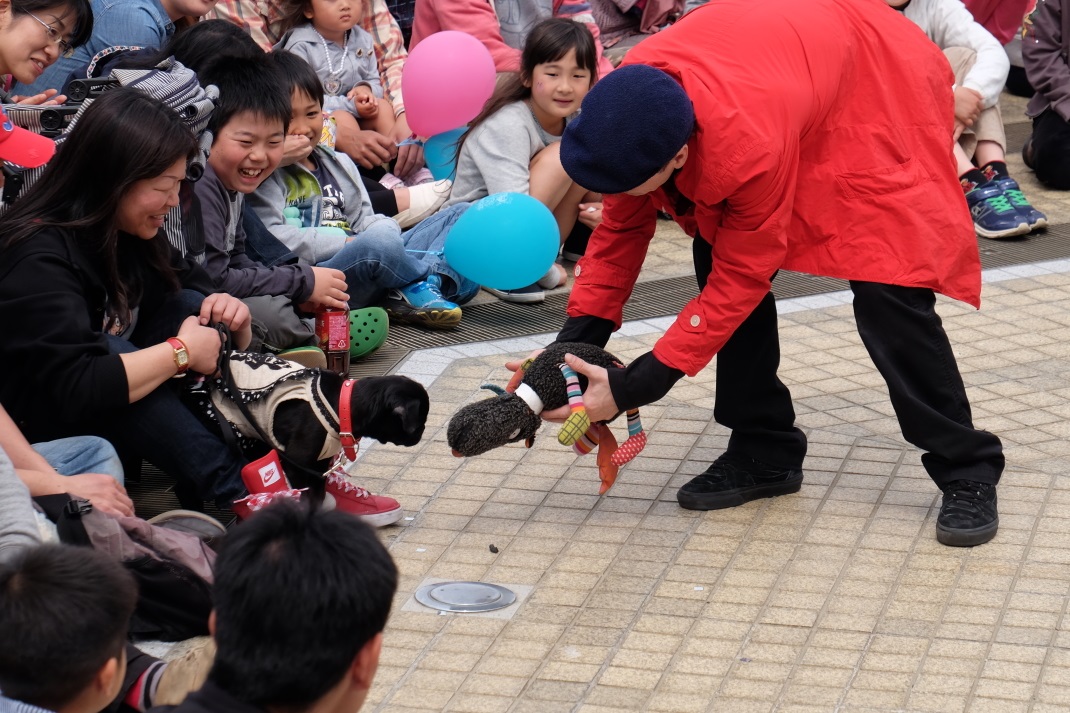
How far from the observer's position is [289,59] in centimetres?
→ 490

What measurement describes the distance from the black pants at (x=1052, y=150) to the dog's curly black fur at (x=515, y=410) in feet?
15.8

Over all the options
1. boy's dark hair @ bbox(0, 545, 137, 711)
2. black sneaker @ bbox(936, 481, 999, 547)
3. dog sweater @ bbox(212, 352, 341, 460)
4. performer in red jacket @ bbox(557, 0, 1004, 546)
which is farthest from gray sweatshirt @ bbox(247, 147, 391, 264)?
boy's dark hair @ bbox(0, 545, 137, 711)

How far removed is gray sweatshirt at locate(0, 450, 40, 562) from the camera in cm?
276

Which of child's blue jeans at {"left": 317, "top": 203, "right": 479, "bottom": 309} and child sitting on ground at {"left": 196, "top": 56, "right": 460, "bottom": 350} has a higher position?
child sitting on ground at {"left": 196, "top": 56, "right": 460, "bottom": 350}

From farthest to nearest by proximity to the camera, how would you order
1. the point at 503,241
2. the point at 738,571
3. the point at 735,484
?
the point at 503,241 < the point at 735,484 < the point at 738,571

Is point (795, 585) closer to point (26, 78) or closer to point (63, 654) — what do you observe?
point (63, 654)

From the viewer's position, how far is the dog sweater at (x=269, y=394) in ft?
11.9

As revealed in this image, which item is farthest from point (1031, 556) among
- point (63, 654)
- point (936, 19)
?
point (936, 19)

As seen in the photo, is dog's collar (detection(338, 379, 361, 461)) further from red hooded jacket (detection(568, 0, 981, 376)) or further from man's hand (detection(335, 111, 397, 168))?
man's hand (detection(335, 111, 397, 168))

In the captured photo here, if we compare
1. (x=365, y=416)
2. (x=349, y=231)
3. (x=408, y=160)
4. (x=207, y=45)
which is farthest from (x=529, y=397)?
(x=408, y=160)

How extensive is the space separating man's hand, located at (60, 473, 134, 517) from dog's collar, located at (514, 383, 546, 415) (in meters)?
1.00

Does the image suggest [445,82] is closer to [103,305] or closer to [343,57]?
[343,57]

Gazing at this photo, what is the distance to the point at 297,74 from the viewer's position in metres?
4.91

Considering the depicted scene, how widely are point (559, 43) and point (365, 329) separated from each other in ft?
5.34
